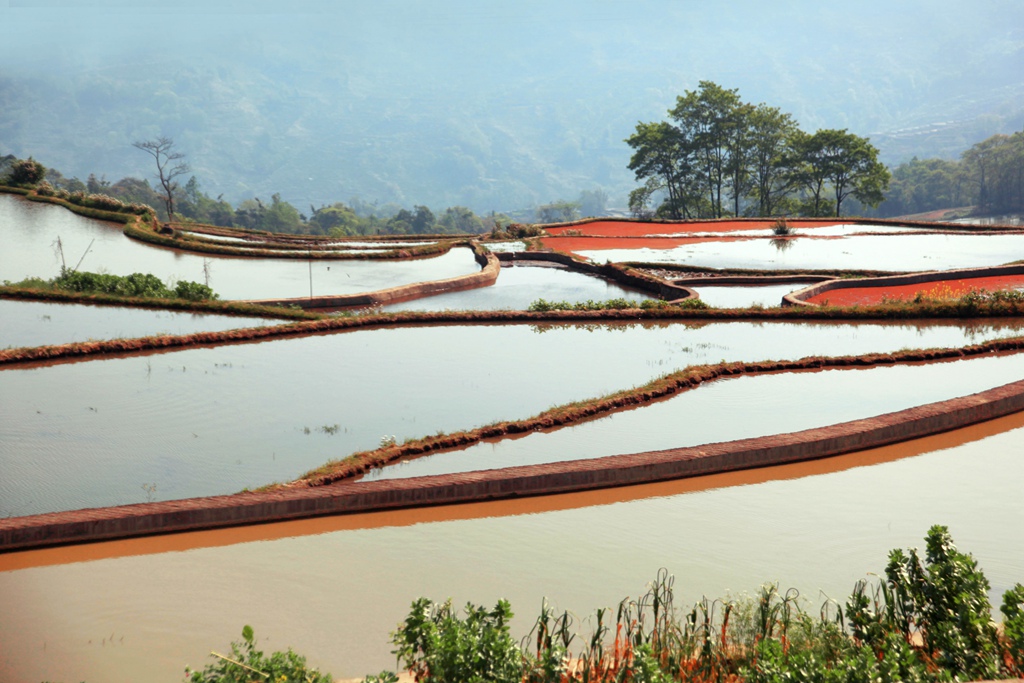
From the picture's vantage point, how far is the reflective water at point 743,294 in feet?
60.1

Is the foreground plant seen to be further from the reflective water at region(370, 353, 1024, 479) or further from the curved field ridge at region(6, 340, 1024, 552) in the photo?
the reflective water at region(370, 353, 1024, 479)

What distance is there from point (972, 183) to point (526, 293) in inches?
3266

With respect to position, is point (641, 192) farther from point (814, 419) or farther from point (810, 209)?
point (814, 419)

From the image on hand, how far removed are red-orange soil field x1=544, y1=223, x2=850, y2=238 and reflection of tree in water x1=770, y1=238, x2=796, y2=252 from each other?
4127 millimetres

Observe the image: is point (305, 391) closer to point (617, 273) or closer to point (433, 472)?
point (433, 472)

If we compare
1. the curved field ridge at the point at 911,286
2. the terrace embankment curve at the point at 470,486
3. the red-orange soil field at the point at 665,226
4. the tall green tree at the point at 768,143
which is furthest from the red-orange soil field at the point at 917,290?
the tall green tree at the point at 768,143

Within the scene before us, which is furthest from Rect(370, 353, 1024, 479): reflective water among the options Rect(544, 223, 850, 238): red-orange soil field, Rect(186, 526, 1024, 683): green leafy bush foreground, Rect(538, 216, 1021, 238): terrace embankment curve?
Rect(544, 223, 850, 238): red-orange soil field

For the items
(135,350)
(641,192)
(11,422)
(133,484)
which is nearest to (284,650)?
(133,484)

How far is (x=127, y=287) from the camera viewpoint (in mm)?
16469

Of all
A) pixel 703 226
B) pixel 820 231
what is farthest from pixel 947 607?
pixel 703 226

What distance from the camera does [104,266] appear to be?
20250mm

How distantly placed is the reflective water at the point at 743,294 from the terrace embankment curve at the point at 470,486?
8.34 meters

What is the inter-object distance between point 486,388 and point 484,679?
6939mm

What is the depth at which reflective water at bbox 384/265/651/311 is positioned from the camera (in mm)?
18359
